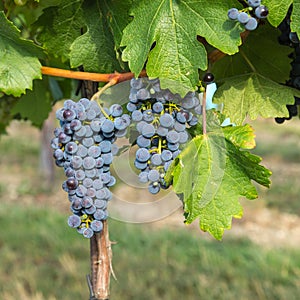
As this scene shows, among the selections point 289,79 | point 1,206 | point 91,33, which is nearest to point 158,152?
point 91,33

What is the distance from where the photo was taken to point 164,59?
0.93 meters

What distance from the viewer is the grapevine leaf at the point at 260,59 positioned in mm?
1209

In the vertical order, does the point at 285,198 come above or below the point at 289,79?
below

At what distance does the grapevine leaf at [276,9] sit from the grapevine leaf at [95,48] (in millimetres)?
A: 341

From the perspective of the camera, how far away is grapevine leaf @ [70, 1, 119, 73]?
1119mm

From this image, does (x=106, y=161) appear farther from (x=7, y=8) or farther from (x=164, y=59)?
(x=7, y=8)

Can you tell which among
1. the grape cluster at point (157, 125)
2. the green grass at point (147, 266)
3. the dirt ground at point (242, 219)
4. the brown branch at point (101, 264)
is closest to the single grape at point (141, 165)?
the grape cluster at point (157, 125)

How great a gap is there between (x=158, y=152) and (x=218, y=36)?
0.22 m

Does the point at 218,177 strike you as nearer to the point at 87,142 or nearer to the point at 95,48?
the point at 87,142

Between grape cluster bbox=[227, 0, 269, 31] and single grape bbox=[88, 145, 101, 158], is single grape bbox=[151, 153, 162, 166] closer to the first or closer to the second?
single grape bbox=[88, 145, 101, 158]

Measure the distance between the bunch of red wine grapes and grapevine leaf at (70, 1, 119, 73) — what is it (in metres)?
0.16

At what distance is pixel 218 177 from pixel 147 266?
4136 mm

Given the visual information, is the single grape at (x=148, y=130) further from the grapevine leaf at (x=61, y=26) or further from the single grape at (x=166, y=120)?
the grapevine leaf at (x=61, y=26)

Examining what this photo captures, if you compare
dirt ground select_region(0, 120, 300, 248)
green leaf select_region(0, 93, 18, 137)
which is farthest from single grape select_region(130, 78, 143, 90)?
dirt ground select_region(0, 120, 300, 248)
